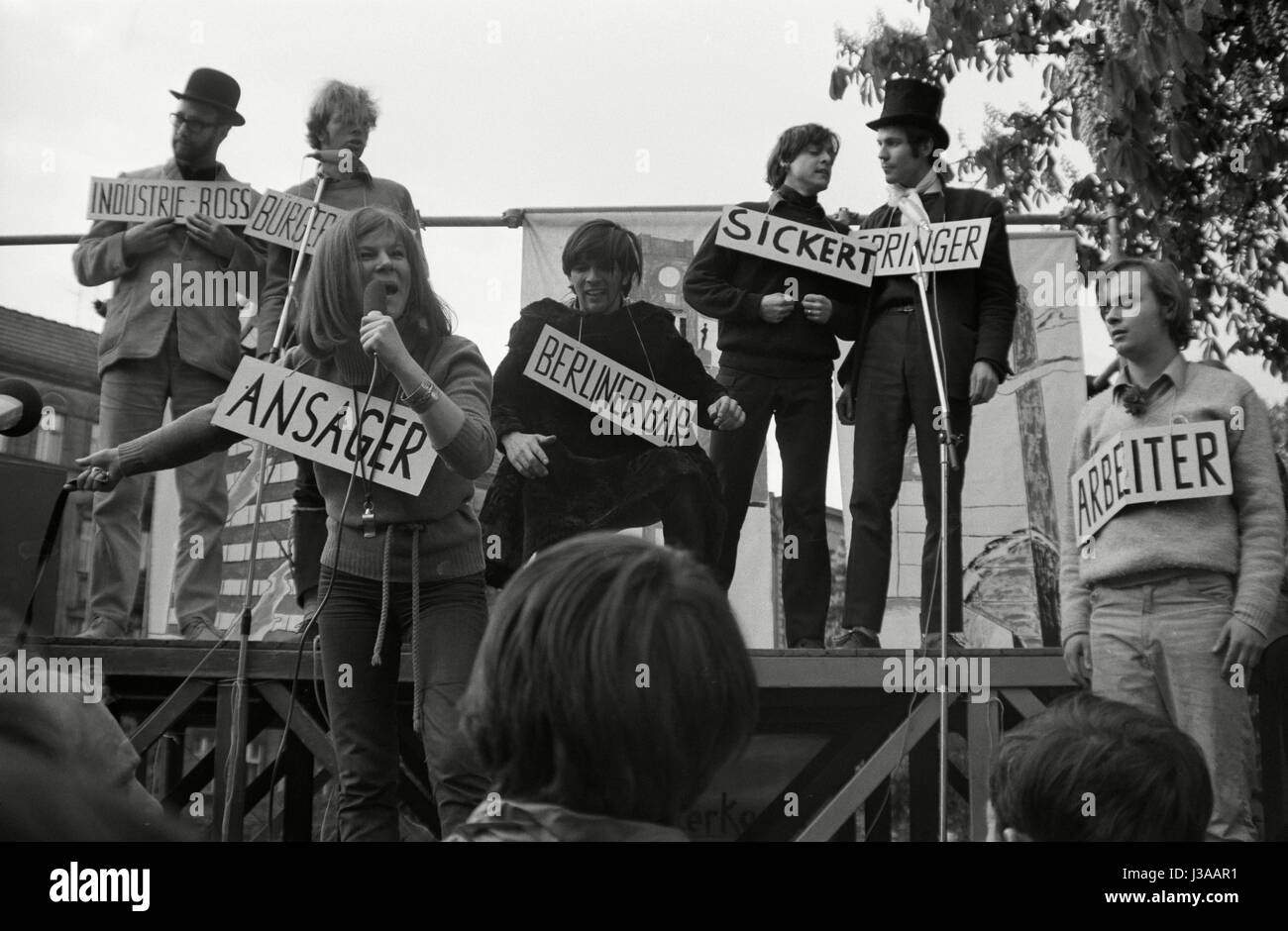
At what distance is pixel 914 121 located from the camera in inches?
183

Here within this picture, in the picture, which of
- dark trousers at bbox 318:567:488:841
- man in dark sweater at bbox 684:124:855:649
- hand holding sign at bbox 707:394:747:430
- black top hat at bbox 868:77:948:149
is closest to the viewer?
dark trousers at bbox 318:567:488:841

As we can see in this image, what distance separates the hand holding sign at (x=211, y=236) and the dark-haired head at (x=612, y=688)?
319 cm

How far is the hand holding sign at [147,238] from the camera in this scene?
178 inches

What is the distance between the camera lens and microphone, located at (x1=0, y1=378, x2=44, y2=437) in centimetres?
366

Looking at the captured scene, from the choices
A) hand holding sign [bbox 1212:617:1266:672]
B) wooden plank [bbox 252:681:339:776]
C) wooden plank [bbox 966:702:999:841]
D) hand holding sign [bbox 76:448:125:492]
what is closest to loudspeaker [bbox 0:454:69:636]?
hand holding sign [bbox 76:448:125:492]

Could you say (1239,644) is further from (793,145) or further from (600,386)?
(793,145)

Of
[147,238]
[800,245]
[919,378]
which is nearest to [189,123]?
[147,238]

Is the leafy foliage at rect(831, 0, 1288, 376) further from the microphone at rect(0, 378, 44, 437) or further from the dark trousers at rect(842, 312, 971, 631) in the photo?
the microphone at rect(0, 378, 44, 437)

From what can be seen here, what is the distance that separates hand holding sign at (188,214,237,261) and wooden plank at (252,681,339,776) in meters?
1.22

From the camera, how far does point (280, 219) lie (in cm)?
459

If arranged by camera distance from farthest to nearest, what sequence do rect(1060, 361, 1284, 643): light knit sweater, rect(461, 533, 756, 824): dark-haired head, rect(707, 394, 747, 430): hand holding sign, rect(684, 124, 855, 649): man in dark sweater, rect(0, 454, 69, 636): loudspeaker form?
rect(684, 124, 855, 649): man in dark sweater, rect(707, 394, 747, 430): hand holding sign, rect(0, 454, 69, 636): loudspeaker, rect(1060, 361, 1284, 643): light knit sweater, rect(461, 533, 756, 824): dark-haired head

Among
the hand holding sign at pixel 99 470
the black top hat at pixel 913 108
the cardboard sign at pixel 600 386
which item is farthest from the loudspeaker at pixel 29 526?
the black top hat at pixel 913 108

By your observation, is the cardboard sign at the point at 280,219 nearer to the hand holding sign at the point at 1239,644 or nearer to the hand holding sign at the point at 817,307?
the hand holding sign at the point at 817,307
